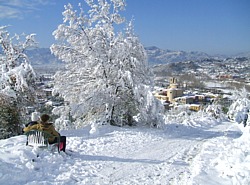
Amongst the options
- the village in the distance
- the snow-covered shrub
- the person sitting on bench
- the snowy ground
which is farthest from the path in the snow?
the snow-covered shrub

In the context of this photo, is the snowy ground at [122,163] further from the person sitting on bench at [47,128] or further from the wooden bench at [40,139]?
the person sitting on bench at [47,128]

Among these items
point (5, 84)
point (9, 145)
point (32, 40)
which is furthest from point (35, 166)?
point (32, 40)

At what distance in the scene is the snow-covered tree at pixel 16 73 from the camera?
14453 millimetres

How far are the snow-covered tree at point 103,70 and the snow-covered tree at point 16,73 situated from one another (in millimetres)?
1582

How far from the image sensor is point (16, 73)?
47.3 ft

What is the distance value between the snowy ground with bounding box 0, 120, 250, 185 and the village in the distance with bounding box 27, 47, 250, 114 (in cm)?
555

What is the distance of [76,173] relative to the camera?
758 centimetres

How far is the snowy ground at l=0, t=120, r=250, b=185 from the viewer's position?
7.12 m

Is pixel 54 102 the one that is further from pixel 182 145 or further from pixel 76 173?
pixel 76 173

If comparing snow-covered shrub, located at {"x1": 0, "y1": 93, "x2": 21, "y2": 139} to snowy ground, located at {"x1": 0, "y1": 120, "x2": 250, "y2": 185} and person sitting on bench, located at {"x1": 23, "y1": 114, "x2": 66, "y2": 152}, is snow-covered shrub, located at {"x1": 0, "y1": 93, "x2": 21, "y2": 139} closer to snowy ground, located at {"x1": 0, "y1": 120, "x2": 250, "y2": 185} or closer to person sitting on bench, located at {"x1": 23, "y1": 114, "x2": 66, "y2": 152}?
snowy ground, located at {"x1": 0, "y1": 120, "x2": 250, "y2": 185}

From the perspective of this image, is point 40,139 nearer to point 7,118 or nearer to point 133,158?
point 133,158

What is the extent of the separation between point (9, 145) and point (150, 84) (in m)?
8.95

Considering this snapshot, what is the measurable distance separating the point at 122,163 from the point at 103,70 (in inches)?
323

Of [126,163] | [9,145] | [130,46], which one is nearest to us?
[126,163]
